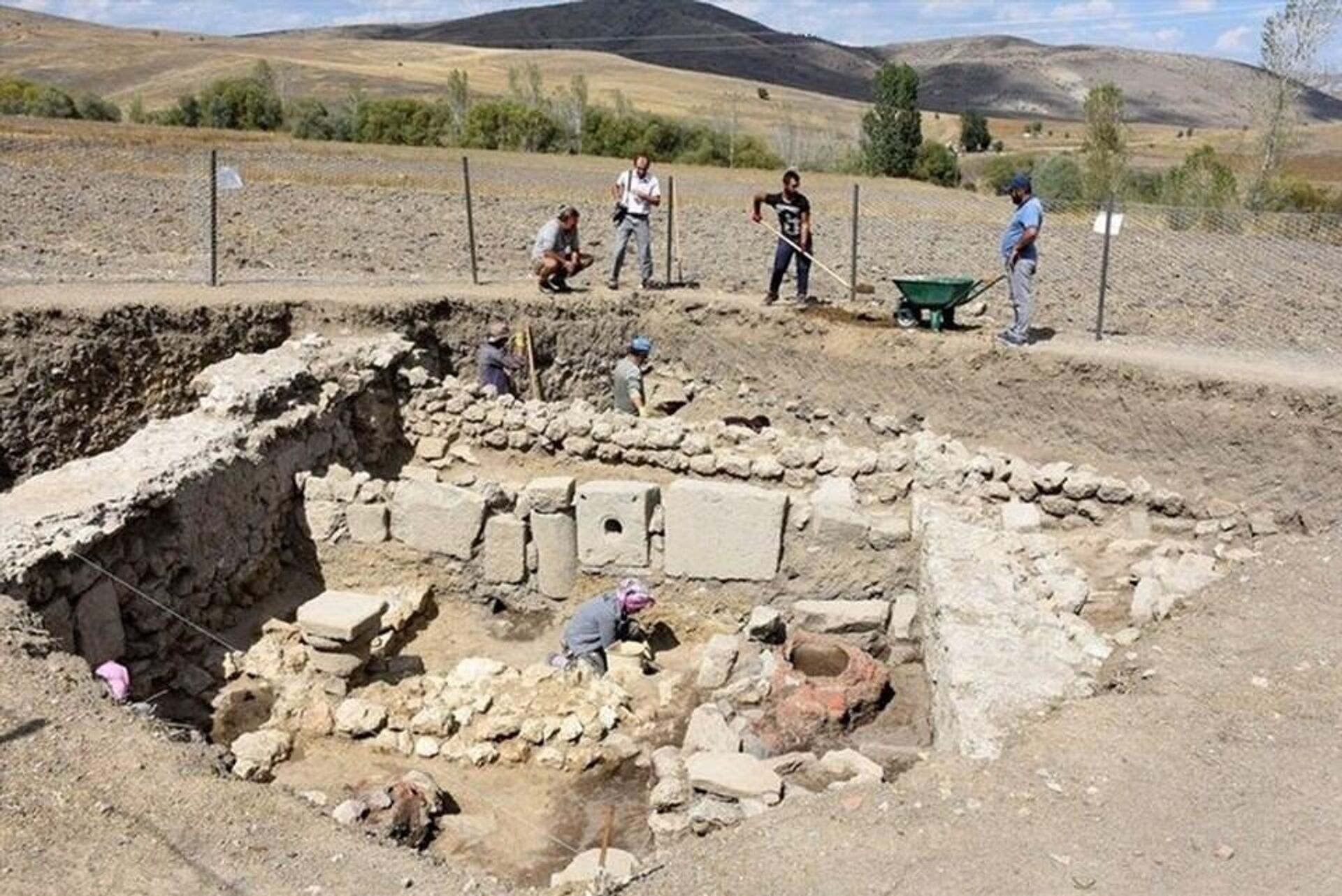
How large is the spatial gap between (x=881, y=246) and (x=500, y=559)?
11593 millimetres

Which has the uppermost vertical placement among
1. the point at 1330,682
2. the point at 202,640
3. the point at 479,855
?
the point at 1330,682

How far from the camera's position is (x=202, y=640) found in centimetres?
853

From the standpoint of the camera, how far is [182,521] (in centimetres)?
837

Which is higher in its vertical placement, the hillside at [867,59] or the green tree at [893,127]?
the hillside at [867,59]

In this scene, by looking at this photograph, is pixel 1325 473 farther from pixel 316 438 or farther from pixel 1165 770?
pixel 316 438

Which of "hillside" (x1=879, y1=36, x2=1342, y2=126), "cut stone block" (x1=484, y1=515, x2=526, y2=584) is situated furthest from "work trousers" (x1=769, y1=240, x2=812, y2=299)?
A: "hillside" (x1=879, y1=36, x2=1342, y2=126)

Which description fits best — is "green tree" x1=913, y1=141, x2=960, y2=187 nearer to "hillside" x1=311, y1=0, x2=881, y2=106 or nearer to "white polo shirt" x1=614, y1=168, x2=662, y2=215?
"white polo shirt" x1=614, y1=168, x2=662, y2=215

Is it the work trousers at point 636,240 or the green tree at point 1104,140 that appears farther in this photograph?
the green tree at point 1104,140

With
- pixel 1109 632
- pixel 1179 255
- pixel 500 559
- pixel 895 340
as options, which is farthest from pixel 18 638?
pixel 1179 255

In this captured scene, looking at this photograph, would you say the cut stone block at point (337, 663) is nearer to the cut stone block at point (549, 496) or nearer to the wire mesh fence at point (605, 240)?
the cut stone block at point (549, 496)

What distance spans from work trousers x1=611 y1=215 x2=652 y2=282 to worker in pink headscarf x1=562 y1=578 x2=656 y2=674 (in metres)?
6.90

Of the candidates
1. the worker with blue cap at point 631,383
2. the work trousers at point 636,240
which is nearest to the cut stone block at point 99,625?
the worker with blue cap at point 631,383

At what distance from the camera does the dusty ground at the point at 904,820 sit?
496cm

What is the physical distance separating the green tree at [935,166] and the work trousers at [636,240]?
29.0 m
